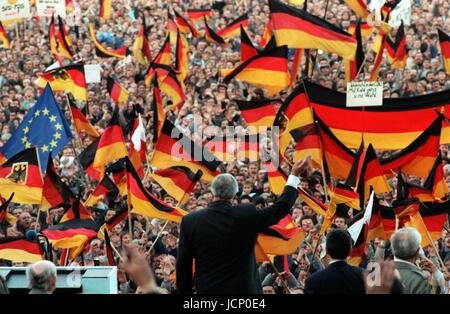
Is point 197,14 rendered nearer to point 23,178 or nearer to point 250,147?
point 250,147

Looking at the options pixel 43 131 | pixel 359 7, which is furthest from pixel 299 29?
pixel 43 131

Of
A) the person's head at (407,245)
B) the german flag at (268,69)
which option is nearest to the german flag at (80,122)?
the german flag at (268,69)

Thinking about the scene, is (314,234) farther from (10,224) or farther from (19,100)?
(19,100)

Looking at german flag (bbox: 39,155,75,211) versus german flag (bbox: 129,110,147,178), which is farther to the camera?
german flag (bbox: 129,110,147,178)

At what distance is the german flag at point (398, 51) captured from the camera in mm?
17098

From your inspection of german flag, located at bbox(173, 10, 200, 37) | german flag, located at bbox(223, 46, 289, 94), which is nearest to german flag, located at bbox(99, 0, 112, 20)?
german flag, located at bbox(173, 10, 200, 37)

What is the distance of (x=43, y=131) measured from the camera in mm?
13984

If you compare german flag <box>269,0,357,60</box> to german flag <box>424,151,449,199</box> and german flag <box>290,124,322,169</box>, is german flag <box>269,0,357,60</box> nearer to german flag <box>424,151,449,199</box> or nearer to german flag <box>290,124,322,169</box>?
german flag <box>290,124,322,169</box>

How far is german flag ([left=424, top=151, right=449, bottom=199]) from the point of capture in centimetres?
1123

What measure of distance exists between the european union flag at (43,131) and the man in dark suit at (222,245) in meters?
7.28

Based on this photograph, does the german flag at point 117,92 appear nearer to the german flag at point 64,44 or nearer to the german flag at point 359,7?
the german flag at point 64,44

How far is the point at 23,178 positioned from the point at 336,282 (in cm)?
701

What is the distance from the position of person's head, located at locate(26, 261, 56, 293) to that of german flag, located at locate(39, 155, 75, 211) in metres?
6.05

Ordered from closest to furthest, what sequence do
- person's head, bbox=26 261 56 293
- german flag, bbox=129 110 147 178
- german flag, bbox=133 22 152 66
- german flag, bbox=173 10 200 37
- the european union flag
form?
person's head, bbox=26 261 56 293 → german flag, bbox=129 110 147 178 → the european union flag → german flag, bbox=133 22 152 66 → german flag, bbox=173 10 200 37
